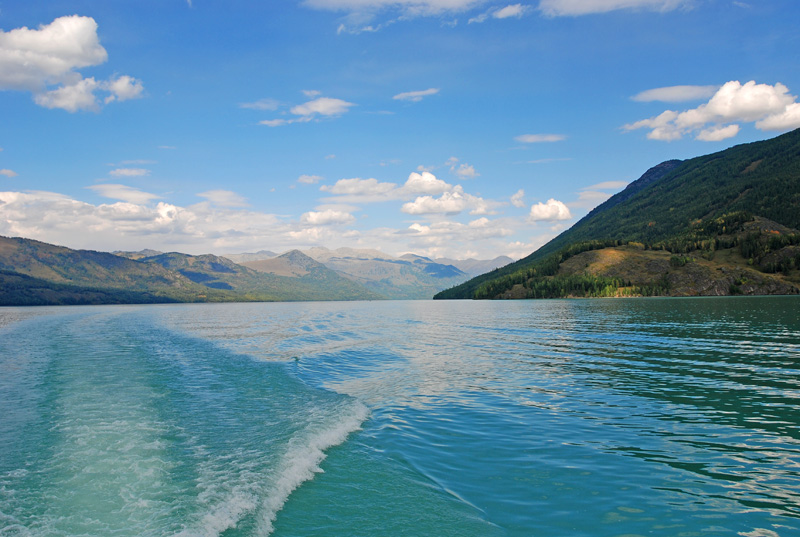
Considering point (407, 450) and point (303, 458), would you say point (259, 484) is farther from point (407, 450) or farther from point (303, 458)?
point (407, 450)

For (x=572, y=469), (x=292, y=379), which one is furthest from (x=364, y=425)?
(x=292, y=379)

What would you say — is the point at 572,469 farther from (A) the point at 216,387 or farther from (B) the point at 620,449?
(A) the point at 216,387

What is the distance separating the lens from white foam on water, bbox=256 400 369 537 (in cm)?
1320

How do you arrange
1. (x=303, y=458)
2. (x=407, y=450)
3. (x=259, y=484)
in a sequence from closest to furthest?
(x=259, y=484) < (x=303, y=458) < (x=407, y=450)

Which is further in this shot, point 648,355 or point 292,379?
point 648,355

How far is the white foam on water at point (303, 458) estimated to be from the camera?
13203 millimetres

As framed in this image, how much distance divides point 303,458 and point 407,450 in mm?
4289

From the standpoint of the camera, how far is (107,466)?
16.6m

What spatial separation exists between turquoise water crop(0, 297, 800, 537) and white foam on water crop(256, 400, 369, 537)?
0.08 meters

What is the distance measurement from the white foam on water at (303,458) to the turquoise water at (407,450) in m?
0.08

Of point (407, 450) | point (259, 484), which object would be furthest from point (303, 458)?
point (407, 450)

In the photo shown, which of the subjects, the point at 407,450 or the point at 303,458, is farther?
the point at 407,450

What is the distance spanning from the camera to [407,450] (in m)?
18.2

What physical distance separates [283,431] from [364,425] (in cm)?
401
